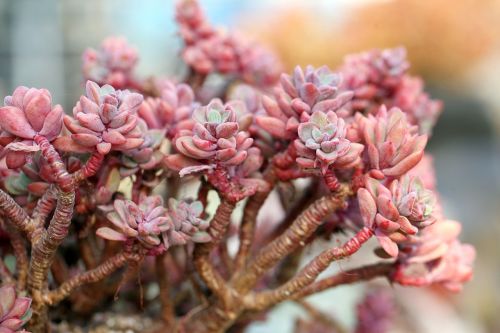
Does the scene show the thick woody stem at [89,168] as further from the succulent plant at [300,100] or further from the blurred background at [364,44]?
the blurred background at [364,44]

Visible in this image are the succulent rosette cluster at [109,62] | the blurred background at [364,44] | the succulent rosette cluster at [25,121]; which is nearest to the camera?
the succulent rosette cluster at [25,121]

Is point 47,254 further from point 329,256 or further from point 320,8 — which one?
point 320,8

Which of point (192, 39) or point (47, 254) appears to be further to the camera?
point (192, 39)

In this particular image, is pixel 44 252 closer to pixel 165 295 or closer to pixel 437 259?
pixel 165 295

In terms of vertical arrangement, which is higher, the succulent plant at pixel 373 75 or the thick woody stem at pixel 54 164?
the succulent plant at pixel 373 75

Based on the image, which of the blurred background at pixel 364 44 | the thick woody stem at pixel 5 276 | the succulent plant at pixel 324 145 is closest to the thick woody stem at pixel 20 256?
the thick woody stem at pixel 5 276

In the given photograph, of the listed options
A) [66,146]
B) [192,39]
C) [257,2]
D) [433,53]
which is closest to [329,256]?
[66,146]
